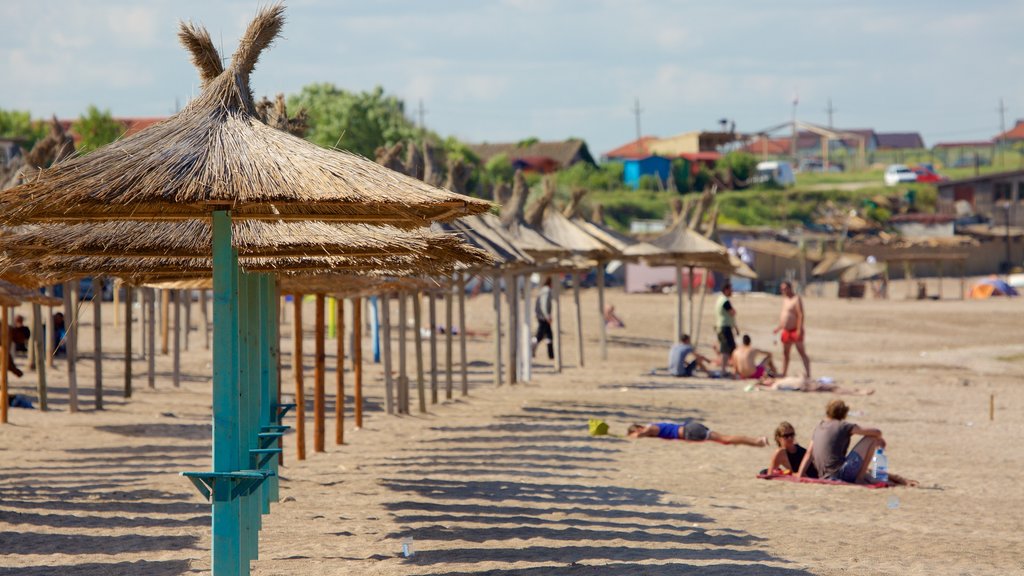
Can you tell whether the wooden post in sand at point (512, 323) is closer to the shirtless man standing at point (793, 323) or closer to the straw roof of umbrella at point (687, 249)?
the shirtless man standing at point (793, 323)

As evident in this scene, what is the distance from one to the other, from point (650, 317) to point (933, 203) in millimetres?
38464

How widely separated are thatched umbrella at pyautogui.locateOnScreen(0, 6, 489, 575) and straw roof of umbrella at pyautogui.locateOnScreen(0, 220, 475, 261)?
2.97 feet

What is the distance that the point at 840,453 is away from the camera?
10898mm

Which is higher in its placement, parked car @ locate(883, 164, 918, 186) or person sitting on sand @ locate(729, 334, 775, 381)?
parked car @ locate(883, 164, 918, 186)

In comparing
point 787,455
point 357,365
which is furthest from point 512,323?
point 787,455

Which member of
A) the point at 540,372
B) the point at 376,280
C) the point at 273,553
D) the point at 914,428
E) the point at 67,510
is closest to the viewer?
the point at 273,553

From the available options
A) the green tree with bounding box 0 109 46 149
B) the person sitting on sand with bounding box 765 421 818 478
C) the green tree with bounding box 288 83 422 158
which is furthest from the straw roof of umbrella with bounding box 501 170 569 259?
the green tree with bounding box 0 109 46 149

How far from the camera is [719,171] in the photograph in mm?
75625

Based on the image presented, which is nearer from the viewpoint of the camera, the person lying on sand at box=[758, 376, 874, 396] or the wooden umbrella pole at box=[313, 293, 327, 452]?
the wooden umbrella pole at box=[313, 293, 327, 452]

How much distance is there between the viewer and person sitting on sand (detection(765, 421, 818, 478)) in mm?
11055

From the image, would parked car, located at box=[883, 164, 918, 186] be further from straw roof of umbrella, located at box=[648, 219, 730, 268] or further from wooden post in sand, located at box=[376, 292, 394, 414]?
wooden post in sand, located at box=[376, 292, 394, 414]

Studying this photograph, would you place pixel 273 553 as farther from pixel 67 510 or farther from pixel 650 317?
pixel 650 317

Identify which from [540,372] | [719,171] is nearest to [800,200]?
[719,171]

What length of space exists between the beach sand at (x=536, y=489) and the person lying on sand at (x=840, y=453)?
0.96 feet
